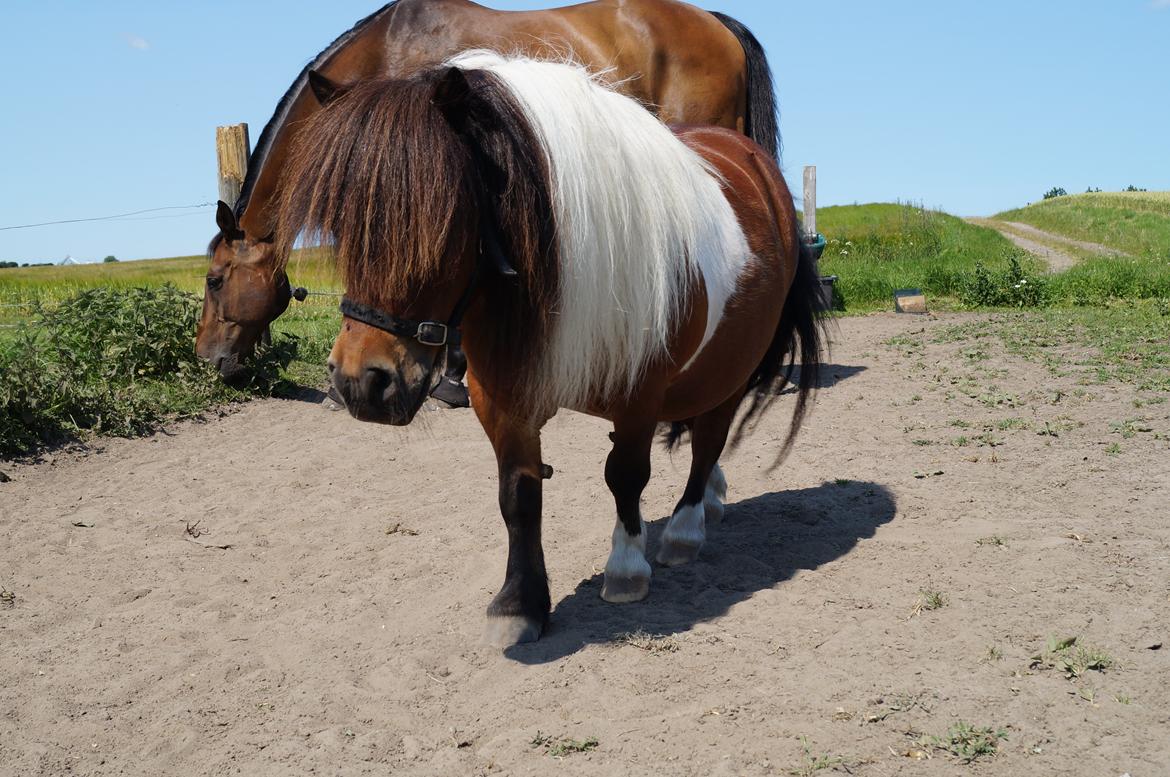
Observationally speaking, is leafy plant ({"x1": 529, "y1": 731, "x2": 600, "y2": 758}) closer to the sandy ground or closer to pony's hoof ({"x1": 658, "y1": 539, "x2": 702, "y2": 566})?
the sandy ground

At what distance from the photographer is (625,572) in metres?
3.70

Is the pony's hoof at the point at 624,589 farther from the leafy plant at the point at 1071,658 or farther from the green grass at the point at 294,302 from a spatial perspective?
the green grass at the point at 294,302

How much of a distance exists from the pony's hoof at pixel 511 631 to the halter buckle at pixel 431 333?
1182mm

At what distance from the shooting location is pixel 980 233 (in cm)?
2984

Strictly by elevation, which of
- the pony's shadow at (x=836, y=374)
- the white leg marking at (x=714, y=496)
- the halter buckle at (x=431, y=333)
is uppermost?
the halter buckle at (x=431, y=333)

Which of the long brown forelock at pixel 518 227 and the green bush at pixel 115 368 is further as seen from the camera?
the green bush at pixel 115 368

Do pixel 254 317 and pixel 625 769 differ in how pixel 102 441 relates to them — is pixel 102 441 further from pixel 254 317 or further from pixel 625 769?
pixel 625 769

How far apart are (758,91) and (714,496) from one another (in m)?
2.72

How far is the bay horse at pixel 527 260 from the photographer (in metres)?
2.54

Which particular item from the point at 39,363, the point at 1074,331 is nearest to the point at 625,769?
the point at 39,363

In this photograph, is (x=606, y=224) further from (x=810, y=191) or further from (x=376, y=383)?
(x=810, y=191)

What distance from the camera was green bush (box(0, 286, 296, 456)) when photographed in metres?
6.03

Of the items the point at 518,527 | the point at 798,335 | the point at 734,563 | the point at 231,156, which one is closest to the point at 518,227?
the point at 518,527

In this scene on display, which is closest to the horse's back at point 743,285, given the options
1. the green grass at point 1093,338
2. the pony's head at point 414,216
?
the pony's head at point 414,216
